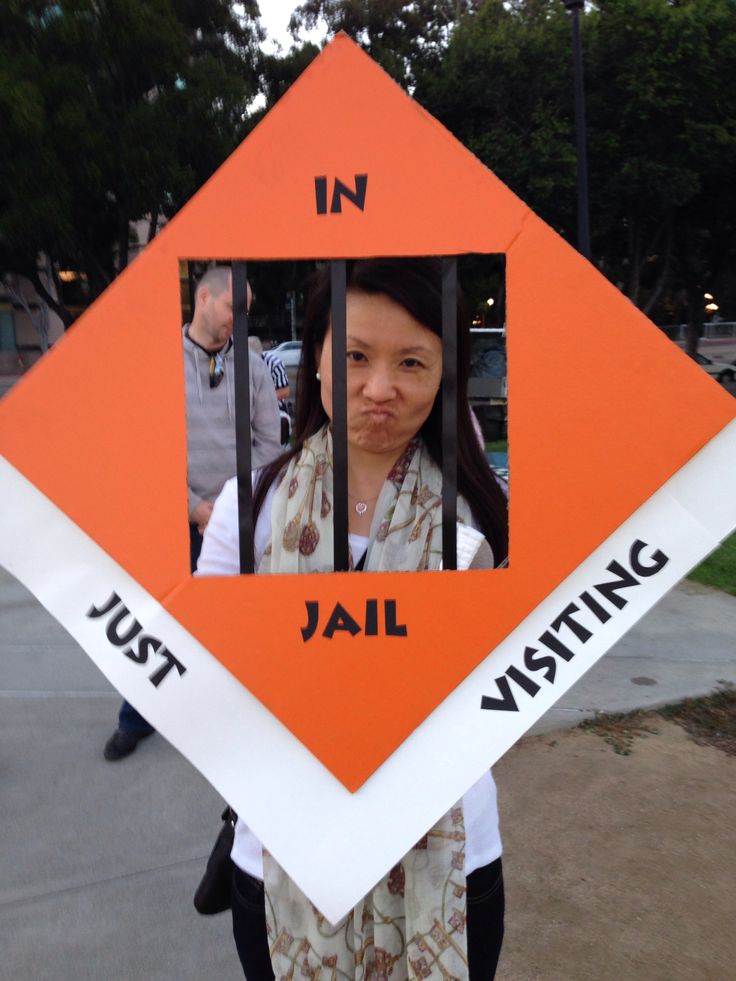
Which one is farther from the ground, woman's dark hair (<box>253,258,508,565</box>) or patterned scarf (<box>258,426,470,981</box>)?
woman's dark hair (<box>253,258,508,565</box>)

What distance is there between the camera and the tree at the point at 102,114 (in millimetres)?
9672

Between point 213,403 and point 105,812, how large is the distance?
5.35ft

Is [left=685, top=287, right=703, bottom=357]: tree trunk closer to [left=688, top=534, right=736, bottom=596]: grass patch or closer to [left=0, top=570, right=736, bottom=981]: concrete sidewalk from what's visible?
[left=688, top=534, right=736, bottom=596]: grass patch

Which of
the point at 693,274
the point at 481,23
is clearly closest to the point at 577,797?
the point at 481,23

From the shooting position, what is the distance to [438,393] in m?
1.20

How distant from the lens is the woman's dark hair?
3.57ft

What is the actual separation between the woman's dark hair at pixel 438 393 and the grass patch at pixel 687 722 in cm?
241

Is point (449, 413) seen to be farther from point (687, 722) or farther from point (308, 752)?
point (687, 722)

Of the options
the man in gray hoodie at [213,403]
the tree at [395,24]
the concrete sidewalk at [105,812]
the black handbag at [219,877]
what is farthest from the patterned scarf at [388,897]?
the tree at [395,24]

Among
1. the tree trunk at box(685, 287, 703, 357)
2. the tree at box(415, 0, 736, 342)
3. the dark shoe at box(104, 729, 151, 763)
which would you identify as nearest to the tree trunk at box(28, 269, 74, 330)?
the tree at box(415, 0, 736, 342)

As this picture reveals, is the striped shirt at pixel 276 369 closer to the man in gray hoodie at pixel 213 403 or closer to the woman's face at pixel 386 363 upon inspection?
the man in gray hoodie at pixel 213 403

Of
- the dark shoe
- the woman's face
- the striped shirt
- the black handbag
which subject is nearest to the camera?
the woman's face

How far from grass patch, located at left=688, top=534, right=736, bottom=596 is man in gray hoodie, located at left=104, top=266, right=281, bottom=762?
3.70 meters

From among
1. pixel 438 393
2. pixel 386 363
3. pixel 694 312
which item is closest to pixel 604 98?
pixel 694 312
